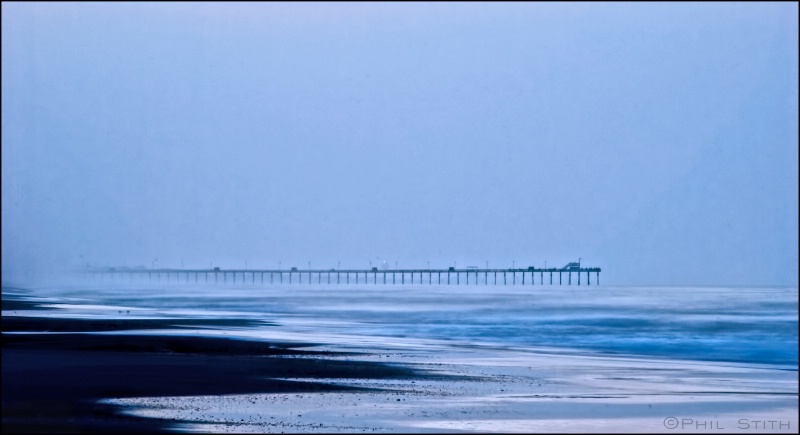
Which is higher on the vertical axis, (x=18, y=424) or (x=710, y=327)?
(x=18, y=424)

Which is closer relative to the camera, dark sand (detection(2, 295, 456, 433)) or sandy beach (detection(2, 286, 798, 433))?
dark sand (detection(2, 295, 456, 433))

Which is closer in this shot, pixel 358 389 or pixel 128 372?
pixel 358 389

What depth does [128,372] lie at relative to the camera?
14195mm

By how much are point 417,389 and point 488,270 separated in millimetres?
114661

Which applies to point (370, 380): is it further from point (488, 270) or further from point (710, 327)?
point (488, 270)

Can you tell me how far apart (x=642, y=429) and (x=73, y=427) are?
5568 mm

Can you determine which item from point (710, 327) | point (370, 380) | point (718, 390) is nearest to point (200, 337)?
point (370, 380)

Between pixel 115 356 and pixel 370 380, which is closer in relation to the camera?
pixel 370 380

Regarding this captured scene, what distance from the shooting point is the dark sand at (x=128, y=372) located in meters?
10.2

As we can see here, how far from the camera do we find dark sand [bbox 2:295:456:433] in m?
10.2

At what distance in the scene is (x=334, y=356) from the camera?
1805cm

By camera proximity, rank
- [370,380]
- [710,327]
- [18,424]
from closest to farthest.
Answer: [18,424] < [370,380] < [710,327]

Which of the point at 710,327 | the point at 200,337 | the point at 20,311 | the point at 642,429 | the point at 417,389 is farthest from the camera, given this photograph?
the point at 710,327

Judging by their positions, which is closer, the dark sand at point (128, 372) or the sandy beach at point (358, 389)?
the dark sand at point (128, 372)
